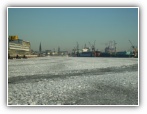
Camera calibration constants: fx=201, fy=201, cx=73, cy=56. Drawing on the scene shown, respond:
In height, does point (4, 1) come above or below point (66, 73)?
above

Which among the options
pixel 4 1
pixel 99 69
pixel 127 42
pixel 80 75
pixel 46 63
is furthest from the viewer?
pixel 99 69

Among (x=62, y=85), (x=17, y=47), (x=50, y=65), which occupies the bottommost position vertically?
(x=62, y=85)

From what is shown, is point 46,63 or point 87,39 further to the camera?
point 46,63

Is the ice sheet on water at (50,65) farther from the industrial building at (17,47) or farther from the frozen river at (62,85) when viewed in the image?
the industrial building at (17,47)

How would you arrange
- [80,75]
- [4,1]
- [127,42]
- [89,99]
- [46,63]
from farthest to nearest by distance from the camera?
[46,63], [80,75], [127,42], [4,1], [89,99]

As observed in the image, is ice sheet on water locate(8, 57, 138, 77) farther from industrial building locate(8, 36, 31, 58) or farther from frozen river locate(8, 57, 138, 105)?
industrial building locate(8, 36, 31, 58)

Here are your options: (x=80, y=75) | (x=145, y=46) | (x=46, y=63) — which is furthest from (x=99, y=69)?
(x=145, y=46)

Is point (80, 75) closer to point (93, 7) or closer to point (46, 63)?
point (46, 63)

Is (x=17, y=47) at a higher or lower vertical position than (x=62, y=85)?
higher
